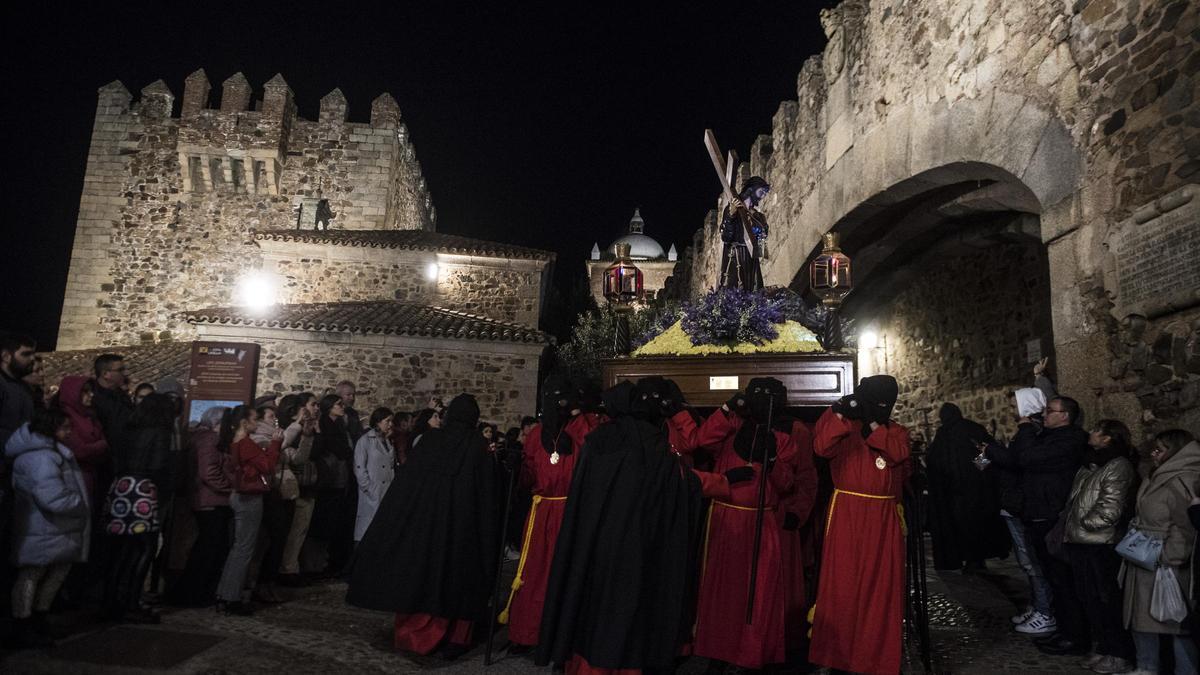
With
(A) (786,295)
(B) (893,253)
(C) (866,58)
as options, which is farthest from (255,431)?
(B) (893,253)

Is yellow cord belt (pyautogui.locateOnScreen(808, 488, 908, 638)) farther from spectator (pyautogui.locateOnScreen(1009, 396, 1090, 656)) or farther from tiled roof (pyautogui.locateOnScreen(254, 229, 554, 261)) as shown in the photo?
tiled roof (pyautogui.locateOnScreen(254, 229, 554, 261))

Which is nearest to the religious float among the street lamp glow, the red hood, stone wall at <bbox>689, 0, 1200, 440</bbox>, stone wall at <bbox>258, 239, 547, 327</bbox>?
stone wall at <bbox>689, 0, 1200, 440</bbox>

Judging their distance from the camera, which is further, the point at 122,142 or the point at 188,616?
Result: the point at 122,142

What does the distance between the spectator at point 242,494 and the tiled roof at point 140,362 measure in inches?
388

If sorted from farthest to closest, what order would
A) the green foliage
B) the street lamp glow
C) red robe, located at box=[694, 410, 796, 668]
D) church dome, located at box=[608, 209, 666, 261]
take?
church dome, located at box=[608, 209, 666, 261] < the green foliage < the street lamp glow < red robe, located at box=[694, 410, 796, 668]

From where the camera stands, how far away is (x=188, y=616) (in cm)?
509

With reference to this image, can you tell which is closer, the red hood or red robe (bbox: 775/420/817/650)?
red robe (bbox: 775/420/817/650)

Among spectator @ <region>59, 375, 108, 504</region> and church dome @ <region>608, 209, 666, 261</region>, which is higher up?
church dome @ <region>608, 209, 666, 261</region>

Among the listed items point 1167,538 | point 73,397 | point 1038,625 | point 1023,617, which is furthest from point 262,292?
point 1167,538

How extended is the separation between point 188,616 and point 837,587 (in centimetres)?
430

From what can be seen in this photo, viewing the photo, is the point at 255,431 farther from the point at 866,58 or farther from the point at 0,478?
the point at 866,58

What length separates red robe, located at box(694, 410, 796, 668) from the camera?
392cm

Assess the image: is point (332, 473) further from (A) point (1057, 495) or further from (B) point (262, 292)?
(B) point (262, 292)

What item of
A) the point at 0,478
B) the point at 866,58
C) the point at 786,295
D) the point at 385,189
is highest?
the point at 385,189
